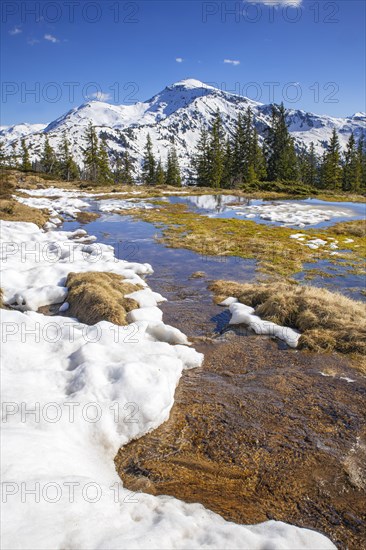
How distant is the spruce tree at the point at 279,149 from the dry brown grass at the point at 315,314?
232 feet

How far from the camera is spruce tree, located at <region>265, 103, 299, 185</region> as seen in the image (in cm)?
7712

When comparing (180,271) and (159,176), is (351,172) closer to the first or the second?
(159,176)

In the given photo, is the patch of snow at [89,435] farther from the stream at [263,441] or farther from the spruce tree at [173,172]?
the spruce tree at [173,172]

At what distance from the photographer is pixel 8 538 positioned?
3602 mm

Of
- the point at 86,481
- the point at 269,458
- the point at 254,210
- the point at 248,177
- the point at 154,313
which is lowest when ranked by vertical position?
the point at 269,458

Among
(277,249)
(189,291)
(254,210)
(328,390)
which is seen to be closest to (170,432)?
(328,390)

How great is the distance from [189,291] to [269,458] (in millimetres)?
9212

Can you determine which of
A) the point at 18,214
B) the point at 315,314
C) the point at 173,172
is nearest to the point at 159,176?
the point at 173,172

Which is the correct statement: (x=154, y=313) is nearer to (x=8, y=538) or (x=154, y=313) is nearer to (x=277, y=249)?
(x=8, y=538)

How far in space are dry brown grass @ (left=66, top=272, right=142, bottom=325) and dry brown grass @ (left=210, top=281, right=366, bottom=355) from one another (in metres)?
3.96

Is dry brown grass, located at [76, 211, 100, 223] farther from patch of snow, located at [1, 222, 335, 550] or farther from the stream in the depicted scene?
the stream

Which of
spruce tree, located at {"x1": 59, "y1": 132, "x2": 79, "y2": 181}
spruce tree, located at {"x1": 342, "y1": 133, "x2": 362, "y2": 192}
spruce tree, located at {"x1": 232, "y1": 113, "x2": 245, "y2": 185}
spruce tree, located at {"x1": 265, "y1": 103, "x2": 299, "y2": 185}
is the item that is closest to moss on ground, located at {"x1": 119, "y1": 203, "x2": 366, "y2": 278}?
spruce tree, located at {"x1": 232, "y1": 113, "x2": 245, "y2": 185}

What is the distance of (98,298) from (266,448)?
6.89 meters

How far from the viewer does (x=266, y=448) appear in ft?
19.8
